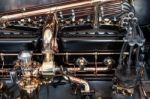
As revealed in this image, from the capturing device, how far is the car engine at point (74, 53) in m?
1.08

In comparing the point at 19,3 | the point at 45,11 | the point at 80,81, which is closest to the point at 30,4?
the point at 19,3

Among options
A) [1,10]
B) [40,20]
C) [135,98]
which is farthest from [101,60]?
[1,10]

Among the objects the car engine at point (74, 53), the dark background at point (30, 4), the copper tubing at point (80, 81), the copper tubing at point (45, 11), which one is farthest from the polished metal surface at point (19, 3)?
the copper tubing at point (80, 81)

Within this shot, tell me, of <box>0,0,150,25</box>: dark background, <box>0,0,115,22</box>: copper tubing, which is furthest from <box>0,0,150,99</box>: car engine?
<box>0,0,150,25</box>: dark background

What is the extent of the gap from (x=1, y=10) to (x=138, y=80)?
814mm

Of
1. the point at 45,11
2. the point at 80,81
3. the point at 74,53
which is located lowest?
the point at 80,81

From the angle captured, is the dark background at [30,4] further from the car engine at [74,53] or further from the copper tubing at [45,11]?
the copper tubing at [45,11]

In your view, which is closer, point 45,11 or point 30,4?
point 45,11

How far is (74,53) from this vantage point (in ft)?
4.03

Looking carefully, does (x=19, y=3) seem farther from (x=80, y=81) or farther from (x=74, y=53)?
(x=80, y=81)

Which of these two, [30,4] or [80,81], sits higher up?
[30,4]

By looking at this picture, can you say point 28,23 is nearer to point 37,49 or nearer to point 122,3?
point 37,49

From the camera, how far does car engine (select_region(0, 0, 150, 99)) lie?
1.08 meters

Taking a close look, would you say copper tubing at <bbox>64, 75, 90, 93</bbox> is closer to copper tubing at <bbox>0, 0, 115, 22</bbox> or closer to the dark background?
copper tubing at <bbox>0, 0, 115, 22</bbox>
